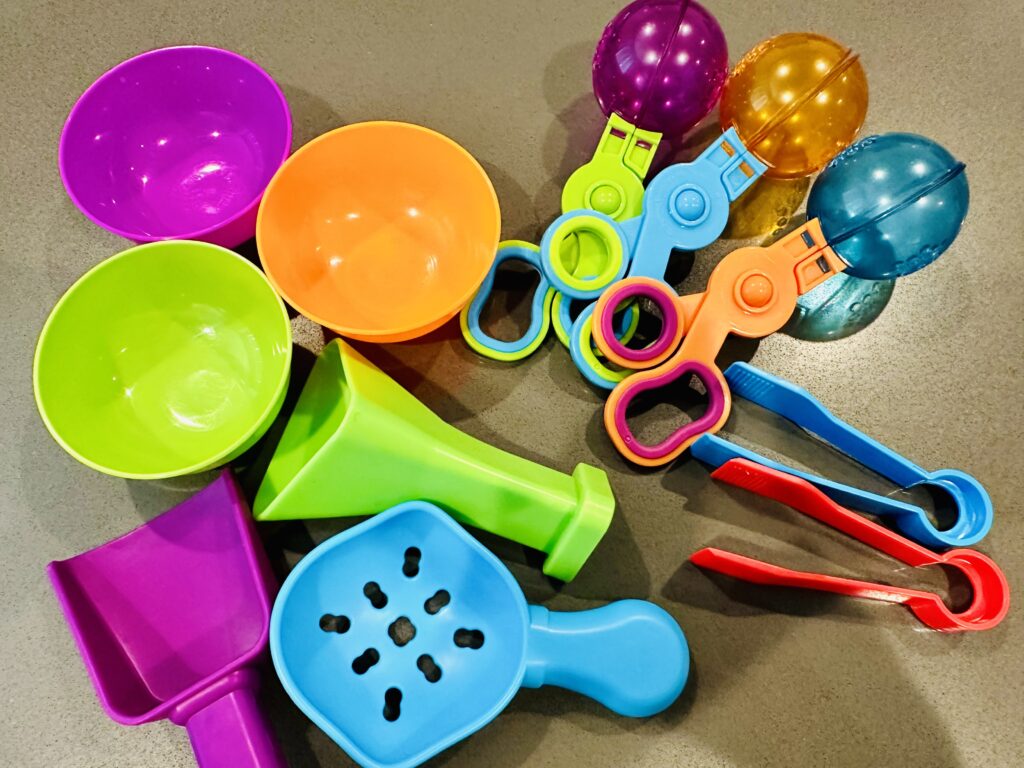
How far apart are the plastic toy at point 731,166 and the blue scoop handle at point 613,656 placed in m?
0.22

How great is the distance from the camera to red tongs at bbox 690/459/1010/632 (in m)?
0.66

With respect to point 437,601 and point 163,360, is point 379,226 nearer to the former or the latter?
point 163,360

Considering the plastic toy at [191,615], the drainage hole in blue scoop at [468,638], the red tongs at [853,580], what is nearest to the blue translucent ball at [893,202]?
the red tongs at [853,580]

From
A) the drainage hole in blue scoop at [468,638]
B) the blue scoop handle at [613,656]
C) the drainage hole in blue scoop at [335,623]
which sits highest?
the blue scoop handle at [613,656]

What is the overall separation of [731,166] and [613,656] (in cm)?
46

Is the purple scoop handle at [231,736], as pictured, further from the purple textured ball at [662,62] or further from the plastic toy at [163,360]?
the purple textured ball at [662,62]

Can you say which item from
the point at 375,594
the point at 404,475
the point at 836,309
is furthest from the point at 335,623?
the point at 836,309

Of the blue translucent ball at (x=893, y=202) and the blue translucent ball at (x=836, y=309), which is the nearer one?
the blue translucent ball at (x=893, y=202)

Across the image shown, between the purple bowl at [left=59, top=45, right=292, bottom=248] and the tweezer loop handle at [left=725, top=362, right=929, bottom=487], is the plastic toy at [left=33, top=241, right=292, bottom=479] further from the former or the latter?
the tweezer loop handle at [left=725, top=362, right=929, bottom=487]

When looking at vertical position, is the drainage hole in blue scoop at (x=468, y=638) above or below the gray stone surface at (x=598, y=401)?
below

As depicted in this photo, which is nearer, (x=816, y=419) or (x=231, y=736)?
(x=231, y=736)

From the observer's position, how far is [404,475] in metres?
0.64

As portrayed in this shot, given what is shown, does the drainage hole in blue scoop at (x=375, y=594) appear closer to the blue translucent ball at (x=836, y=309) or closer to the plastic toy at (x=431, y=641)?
the plastic toy at (x=431, y=641)

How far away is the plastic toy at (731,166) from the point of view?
0.68 meters
